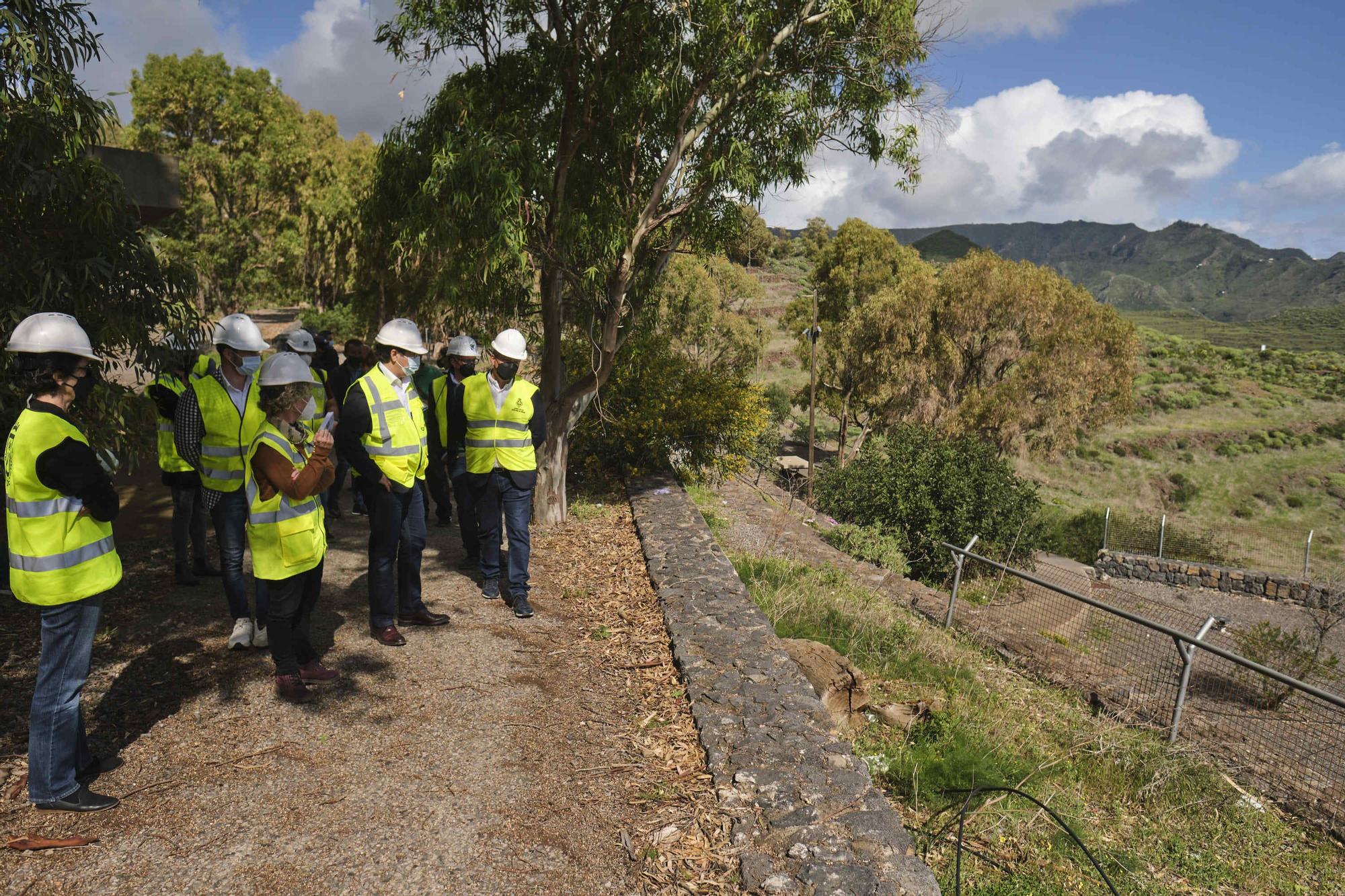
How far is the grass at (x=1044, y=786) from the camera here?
4.31 m

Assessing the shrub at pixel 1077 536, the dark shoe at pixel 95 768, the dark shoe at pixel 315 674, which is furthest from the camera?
the shrub at pixel 1077 536

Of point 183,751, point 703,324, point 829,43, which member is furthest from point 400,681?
point 703,324

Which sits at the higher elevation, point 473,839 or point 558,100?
point 558,100

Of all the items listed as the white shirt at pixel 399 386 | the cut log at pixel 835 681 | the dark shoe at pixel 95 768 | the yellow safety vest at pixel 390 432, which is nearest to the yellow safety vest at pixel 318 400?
the yellow safety vest at pixel 390 432

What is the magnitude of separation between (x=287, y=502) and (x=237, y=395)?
1.22 m

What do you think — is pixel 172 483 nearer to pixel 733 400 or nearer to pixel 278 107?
pixel 733 400

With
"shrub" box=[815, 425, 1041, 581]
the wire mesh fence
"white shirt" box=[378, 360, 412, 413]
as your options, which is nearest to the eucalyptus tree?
"white shirt" box=[378, 360, 412, 413]

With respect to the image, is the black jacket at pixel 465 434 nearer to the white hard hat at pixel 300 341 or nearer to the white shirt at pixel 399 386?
the white shirt at pixel 399 386

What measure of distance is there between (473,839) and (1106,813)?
4495 millimetres

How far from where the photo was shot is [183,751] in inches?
146

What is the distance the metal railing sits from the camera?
695 cm

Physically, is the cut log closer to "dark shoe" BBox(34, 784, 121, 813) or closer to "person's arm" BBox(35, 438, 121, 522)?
"dark shoe" BBox(34, 784, 121, 813)

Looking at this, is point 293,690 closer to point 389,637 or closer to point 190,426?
point 389,637

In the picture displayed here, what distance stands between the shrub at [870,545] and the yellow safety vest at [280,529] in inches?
456
